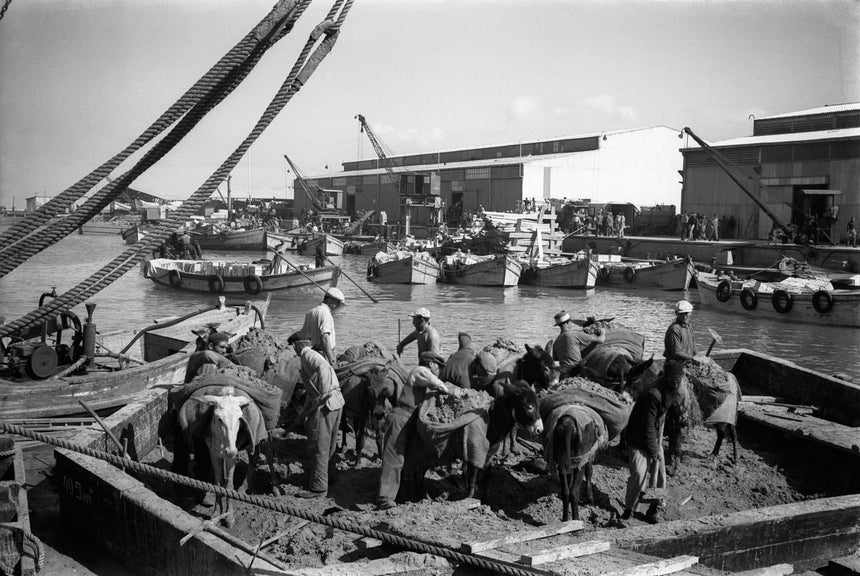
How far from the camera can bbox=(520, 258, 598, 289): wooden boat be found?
129 feet

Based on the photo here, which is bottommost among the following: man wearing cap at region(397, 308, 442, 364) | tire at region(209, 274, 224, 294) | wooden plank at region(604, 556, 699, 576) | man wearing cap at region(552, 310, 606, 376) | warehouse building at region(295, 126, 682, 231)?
tire at region(209, 274, 224, 294)

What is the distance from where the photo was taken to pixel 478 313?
31.6 m

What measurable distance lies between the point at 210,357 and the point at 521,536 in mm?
4547

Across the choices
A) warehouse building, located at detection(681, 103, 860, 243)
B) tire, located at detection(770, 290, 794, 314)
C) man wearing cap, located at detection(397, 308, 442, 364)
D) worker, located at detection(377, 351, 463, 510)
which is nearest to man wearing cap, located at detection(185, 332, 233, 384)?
worker, located at detection(377, 351, 463, 510)

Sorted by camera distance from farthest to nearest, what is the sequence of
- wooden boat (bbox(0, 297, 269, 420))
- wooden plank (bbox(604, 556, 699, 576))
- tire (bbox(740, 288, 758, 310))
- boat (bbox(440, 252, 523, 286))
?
boat (bbox(440, 252, 523, 286)), tire (bbox(740, 288, 758, 310)), wooden boat (bbox(0, 297, 269, 420)), wooden plank (bbox(604, 556, 699, 576))

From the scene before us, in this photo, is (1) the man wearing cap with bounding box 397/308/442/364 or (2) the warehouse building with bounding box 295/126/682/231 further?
(2) the warehouse building with bounding box 295/126/682/231

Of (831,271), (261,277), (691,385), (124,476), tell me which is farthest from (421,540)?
(831,271)

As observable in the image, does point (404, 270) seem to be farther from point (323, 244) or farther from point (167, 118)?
point (167, 118)

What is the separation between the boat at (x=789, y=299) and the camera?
87.7 ft

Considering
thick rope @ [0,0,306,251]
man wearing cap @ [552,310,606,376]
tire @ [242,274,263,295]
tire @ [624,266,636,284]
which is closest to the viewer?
thick rope @ [0,0,306,251]

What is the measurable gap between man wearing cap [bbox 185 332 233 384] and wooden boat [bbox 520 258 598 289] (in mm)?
31194

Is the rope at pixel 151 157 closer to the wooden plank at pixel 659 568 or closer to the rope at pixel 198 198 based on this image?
the rope at pixel 198 198

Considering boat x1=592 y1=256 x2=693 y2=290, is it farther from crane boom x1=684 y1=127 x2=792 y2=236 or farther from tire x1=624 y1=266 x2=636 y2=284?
crane boom x1=684 y1=127 x2=792 y2=236

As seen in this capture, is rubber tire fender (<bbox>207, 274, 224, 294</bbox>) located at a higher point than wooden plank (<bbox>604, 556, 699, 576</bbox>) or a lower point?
lower
